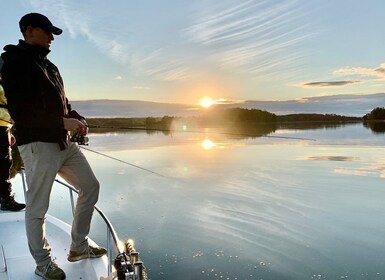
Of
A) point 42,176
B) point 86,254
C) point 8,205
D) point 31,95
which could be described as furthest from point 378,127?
point 31,95

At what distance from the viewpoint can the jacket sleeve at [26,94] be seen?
105 inches

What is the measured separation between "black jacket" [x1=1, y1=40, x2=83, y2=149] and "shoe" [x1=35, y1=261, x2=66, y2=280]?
1001 millimetres

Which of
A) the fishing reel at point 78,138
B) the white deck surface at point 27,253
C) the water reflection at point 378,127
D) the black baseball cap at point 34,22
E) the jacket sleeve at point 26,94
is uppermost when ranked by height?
the black baseball cap at point 34,22

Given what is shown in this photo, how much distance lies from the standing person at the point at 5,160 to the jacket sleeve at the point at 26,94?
188 centimetres

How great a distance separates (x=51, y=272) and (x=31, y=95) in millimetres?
1423

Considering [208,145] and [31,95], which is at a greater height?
[31,95]

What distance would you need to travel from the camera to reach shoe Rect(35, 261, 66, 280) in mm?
2984

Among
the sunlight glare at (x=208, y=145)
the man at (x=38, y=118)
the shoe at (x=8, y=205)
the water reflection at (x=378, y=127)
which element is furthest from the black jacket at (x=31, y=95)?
the water reflection at (x=378, y=127)

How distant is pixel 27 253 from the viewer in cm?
370

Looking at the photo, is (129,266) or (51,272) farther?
(51,272)

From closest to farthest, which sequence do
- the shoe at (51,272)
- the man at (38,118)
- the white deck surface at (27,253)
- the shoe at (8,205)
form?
the man at (38,118)
the shoe at (51,272)
the white deck surface at (27,253)
the shoe at (8,205)

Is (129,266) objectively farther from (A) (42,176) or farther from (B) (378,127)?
(B) (378,127)

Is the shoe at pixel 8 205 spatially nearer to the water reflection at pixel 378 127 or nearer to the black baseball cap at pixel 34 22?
the black baseball cap at pixel 34 22

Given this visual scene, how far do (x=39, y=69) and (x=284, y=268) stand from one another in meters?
6.61
